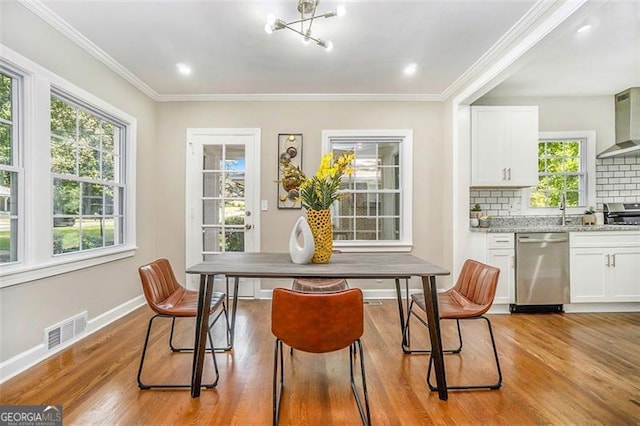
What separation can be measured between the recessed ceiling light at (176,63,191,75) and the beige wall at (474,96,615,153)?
377 cm

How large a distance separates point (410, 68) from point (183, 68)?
2320 millimetres

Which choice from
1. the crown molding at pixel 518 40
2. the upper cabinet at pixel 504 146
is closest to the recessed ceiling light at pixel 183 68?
the crown molding at pixel 518 40

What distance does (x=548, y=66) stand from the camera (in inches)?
126

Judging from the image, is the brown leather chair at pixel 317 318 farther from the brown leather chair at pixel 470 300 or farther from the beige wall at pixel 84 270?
the beige wall at pixel 84 270

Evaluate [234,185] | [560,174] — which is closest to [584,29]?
[560,174]

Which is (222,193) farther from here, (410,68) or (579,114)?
(579,114)

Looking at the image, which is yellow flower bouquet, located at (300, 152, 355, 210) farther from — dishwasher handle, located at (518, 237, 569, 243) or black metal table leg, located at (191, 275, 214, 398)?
dishwasher handle, located at (518, 237, 569, 243)

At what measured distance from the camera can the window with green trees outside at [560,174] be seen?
4.03 metres

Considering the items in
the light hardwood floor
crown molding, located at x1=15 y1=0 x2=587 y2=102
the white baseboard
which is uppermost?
crown molding, located at x1=15 y1=0 x2=587 y2=102

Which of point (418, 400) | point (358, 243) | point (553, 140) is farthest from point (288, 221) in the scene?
point (553, 140)

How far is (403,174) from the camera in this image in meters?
4.03

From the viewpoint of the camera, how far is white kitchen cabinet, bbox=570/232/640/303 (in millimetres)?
3338

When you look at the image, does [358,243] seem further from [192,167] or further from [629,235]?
[629,235]

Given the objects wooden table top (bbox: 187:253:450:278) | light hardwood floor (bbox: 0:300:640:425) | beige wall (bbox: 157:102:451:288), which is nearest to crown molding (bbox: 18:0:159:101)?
beige wall (bbox: 157:102:451:288)
